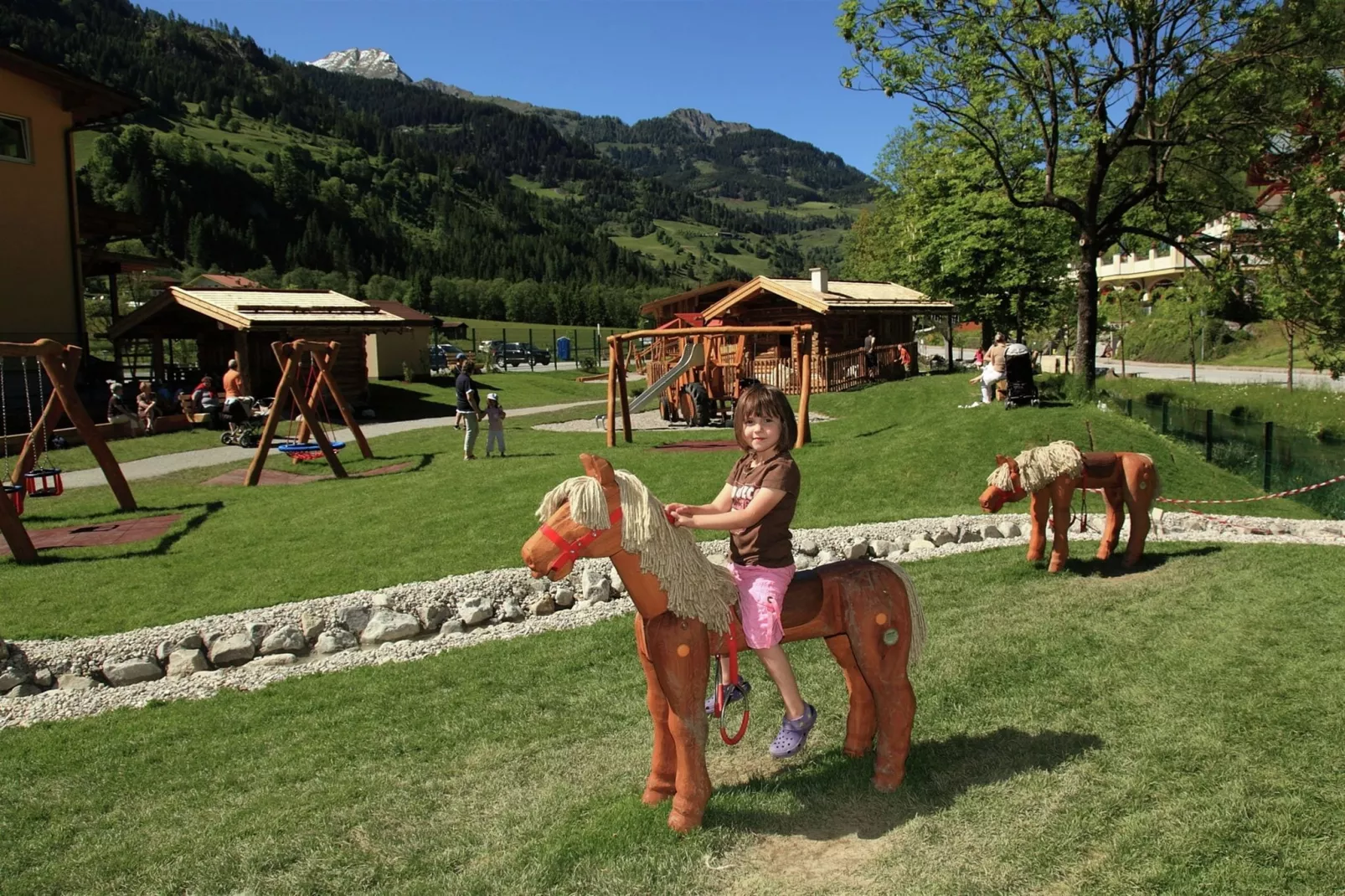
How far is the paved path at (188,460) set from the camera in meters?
17.7

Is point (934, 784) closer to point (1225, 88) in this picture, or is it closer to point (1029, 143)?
point (1225, 88)

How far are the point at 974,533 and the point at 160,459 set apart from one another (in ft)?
58.6

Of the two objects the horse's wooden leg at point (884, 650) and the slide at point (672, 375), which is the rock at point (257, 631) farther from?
the slide at point (672, 375)

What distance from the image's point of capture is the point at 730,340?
3528cm

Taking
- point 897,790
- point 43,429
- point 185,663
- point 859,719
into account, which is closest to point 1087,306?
point 859,719

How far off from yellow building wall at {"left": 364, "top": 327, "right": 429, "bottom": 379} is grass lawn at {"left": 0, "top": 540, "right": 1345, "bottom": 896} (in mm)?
31713

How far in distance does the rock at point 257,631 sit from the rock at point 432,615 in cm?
145

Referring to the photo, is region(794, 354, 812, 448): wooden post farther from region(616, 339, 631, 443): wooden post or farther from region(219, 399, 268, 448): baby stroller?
region(219, 399, 268, 448): baby stroller

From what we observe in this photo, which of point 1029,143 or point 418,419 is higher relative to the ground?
point 1029,143

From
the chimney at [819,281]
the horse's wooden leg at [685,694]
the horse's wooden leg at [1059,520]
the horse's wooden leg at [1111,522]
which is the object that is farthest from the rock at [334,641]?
the chimney at [819,281]

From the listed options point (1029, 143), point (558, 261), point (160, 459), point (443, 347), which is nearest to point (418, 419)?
point (160, 459)

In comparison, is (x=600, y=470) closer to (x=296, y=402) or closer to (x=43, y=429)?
(x=43, y=429)

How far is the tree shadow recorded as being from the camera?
14.6ft

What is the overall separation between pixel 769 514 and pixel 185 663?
644cm
